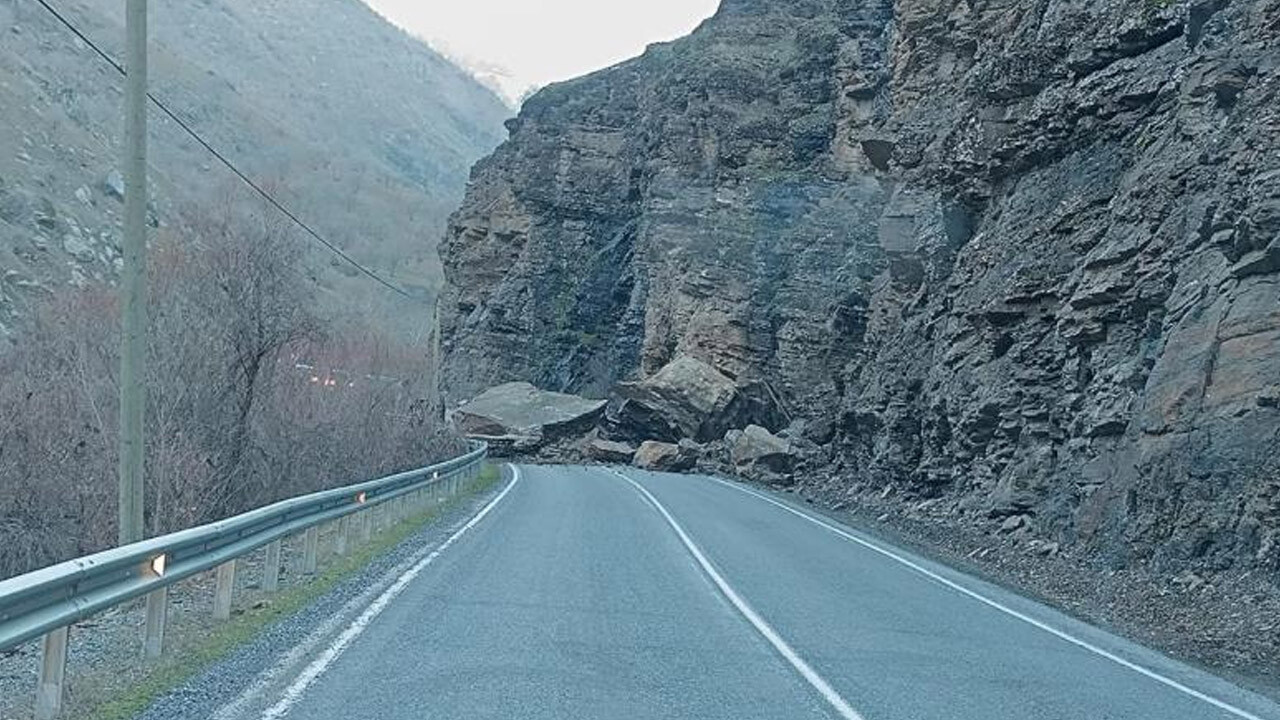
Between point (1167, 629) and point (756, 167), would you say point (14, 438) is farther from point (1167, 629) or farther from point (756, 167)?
point (756, 167)

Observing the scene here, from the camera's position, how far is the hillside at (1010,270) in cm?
1683

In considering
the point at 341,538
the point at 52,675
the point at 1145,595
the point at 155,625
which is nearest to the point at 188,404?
the point at 341,538

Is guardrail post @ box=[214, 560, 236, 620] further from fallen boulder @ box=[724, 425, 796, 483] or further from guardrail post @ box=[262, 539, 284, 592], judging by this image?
fallen boulder @ box=[724, 425, 796, 483]

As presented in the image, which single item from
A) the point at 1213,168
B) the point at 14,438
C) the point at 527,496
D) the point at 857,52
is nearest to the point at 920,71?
the point at 857,52

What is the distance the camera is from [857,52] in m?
55.0

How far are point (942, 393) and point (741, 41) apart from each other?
39724 millimetres

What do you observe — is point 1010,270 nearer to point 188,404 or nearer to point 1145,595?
point 1145,595

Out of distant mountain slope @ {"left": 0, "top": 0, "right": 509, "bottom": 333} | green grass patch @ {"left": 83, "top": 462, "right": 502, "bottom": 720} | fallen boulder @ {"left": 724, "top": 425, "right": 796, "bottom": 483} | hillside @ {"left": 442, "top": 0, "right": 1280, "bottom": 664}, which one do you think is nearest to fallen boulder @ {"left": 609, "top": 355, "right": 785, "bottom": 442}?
hillside @ {"left": 442, "top": 0, "right": 1280, "bottom": 664}

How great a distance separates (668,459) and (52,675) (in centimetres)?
4366

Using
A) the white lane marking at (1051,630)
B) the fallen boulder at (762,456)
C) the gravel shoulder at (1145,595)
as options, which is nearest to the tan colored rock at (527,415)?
the fallen boulder at (762,456)

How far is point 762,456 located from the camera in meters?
45.3

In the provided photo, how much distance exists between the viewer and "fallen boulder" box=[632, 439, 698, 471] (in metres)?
50.5

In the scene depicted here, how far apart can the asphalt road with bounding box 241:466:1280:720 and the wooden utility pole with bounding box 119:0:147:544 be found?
7.39 feet

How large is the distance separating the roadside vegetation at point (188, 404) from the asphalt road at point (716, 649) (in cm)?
495
